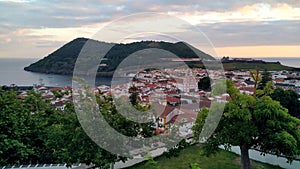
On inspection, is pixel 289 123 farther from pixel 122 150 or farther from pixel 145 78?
pixel 145 78

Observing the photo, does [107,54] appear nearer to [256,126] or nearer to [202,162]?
[202,162]

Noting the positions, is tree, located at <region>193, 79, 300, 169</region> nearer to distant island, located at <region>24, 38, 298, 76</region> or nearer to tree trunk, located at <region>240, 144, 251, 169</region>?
tree trunk, located at <region>240, 144, 251, 169</region>

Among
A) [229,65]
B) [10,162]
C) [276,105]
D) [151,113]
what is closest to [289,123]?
[276,105]

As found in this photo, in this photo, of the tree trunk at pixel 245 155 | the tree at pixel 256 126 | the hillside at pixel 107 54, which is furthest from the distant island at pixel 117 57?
the tree trunk at pixel 245 155

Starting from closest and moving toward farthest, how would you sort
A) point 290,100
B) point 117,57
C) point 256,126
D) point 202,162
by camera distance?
point 256,126 < point 202,162 < point 117,57 < point 290,100

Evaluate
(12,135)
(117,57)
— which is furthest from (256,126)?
(12,135)

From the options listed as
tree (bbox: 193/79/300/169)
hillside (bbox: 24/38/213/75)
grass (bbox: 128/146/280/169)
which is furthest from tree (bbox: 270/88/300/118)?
tree (bbox: 193/79/300/169)

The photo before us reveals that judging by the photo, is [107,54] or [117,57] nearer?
[107,54]
